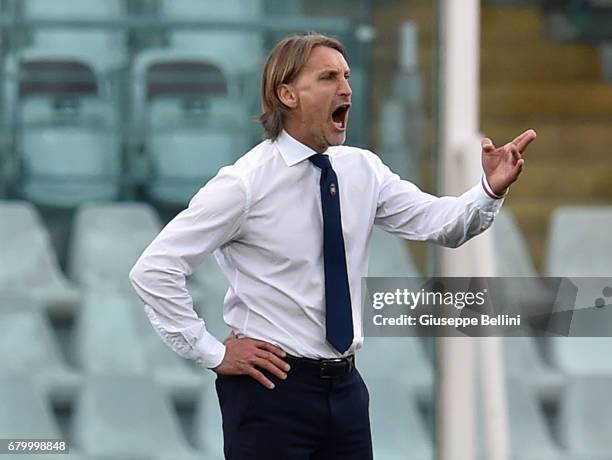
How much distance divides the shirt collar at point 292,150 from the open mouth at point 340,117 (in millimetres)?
78

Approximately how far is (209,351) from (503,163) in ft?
2.23

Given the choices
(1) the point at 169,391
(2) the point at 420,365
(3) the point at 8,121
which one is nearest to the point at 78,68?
(3) the point at 8,121

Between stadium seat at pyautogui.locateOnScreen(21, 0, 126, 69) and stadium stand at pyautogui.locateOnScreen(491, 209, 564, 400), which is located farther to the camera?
stadium stand at pyautogui.locateOnScreen(491, 209, 564, 400)

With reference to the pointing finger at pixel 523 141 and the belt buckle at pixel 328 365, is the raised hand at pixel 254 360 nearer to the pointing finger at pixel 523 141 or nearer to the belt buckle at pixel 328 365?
the belt buckle at pixel 328 365

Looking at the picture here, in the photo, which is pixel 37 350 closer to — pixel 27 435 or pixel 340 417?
pixel 27 435

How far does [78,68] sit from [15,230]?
1.86ft

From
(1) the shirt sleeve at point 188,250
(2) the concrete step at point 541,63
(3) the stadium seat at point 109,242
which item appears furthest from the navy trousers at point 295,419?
(2) the concrete step at point 541,63

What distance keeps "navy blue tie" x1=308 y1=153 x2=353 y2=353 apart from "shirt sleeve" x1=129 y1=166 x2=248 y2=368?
0.16 metres

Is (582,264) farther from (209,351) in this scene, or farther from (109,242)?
(209,351)

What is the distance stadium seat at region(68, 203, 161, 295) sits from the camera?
4750 millimetres

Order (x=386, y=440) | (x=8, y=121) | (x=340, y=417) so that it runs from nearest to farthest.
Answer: (x=340, y=417)
(x=8, y=121)
(x=386, y=440)

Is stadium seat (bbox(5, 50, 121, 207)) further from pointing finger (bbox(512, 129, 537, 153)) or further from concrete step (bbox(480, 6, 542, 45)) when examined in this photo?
pointing finger (bbox(512, 129, 537, 153))

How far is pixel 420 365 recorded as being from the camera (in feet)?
16.3

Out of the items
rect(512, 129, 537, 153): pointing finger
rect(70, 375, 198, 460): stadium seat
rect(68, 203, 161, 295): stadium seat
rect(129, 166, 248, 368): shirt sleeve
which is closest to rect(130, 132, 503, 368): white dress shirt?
rect(129, 166, 248, 368): shirt sleeve
